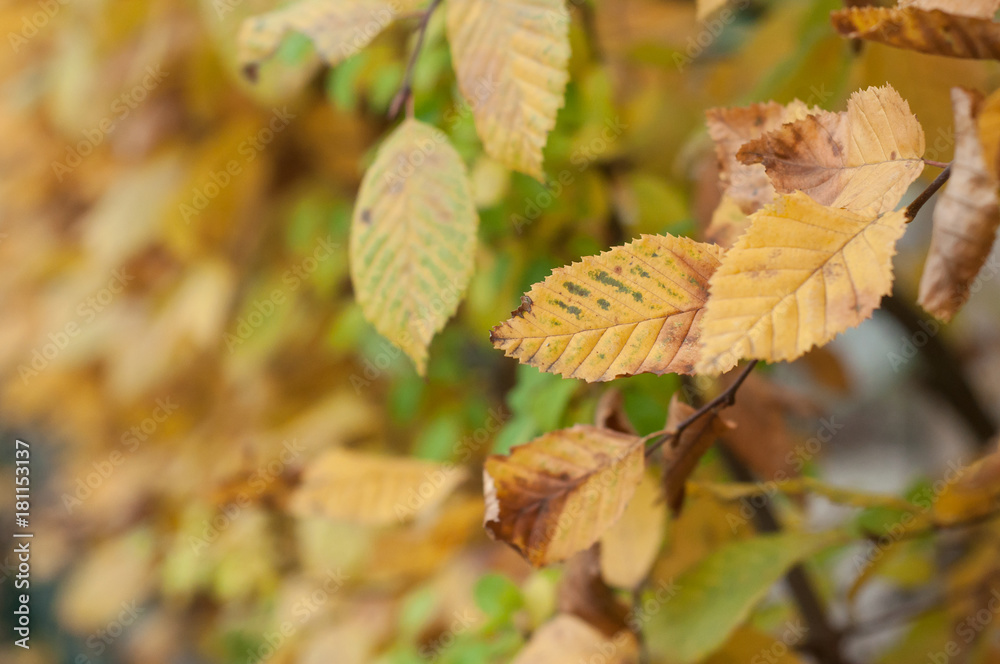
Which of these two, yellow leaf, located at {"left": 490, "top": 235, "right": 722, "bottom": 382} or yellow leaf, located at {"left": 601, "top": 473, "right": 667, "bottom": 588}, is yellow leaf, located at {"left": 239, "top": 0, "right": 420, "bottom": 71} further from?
yellow leaf, located at {"left": 601, "top": 473, "right": 667, "bottom": 588}

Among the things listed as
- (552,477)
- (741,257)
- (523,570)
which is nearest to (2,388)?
(523,570)

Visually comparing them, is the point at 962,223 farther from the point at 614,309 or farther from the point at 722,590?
the point at 722,590

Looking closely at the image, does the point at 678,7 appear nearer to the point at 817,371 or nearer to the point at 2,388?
the point at 817,371

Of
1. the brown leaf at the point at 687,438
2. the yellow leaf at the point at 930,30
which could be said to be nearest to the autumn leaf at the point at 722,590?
the brown leaf at the point at 687,438

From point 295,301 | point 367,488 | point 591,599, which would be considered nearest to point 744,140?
point 591,599

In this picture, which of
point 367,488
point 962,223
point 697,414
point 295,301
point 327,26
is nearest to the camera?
point 962,223

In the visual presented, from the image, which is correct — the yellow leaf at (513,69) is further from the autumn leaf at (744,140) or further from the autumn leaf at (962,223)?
the autumn leaf at (962,223)
